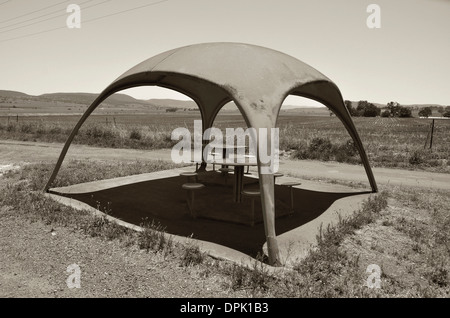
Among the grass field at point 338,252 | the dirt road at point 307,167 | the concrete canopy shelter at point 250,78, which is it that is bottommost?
the grass field at point 338,252

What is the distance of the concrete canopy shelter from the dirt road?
15.0 feet

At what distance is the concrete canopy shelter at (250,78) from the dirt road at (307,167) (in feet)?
15.0

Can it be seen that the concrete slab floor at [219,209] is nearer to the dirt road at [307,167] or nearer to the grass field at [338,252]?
the grass field at [338,252]

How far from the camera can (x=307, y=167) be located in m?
14.3

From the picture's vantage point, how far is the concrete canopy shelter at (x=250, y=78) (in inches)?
212

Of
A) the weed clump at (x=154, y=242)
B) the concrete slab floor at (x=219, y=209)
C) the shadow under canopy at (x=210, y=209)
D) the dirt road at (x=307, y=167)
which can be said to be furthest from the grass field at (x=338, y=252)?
the dirt road at (x=307, y=167)

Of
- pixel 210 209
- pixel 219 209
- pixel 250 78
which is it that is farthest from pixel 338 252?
pixel 250 78

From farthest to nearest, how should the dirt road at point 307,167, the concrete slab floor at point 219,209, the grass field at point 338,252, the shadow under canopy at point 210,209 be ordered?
1. the dirt road at point 307,167
2. the shadow under canopy at point 210,209
3. the concrete slab floor at point 219,209
4. the grass field at point 338,252

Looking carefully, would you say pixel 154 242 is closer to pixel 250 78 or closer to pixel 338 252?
pixel 338 252

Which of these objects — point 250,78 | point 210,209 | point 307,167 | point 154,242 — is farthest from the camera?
point 307,167

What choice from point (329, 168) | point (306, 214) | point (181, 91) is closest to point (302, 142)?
point (329, 168)

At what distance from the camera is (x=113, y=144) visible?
69.8 feet

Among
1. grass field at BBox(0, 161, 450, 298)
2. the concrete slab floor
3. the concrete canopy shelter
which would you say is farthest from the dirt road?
the concrete canopy shelter

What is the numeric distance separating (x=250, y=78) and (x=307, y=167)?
9.06 meters
